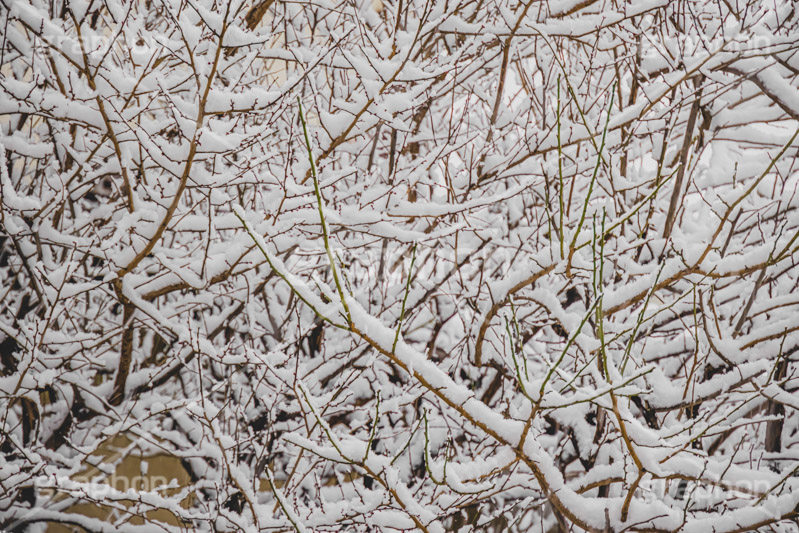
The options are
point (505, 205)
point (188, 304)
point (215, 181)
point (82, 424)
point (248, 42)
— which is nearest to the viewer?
point (248, 42)

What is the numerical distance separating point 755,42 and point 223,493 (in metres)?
3.53

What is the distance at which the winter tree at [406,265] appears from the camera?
1923 millimetres

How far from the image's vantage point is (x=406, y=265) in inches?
171

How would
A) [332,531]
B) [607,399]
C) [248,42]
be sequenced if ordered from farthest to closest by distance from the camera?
[332,531]
[248,42]
[607,399]

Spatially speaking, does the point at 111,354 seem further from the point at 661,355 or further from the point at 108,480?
the point at 661,355

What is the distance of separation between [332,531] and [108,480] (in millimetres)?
3203

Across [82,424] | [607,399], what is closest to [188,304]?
[82,424]

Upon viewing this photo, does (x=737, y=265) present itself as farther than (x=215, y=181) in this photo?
No

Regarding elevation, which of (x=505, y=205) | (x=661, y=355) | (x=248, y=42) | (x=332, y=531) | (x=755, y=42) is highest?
(x=505, y=205)

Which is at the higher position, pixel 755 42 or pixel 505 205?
pixel 505 205

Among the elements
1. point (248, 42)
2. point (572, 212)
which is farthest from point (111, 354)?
point (572, 212)

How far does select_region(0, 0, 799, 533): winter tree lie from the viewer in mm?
1923

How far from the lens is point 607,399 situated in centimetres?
175

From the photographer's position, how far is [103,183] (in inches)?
197
